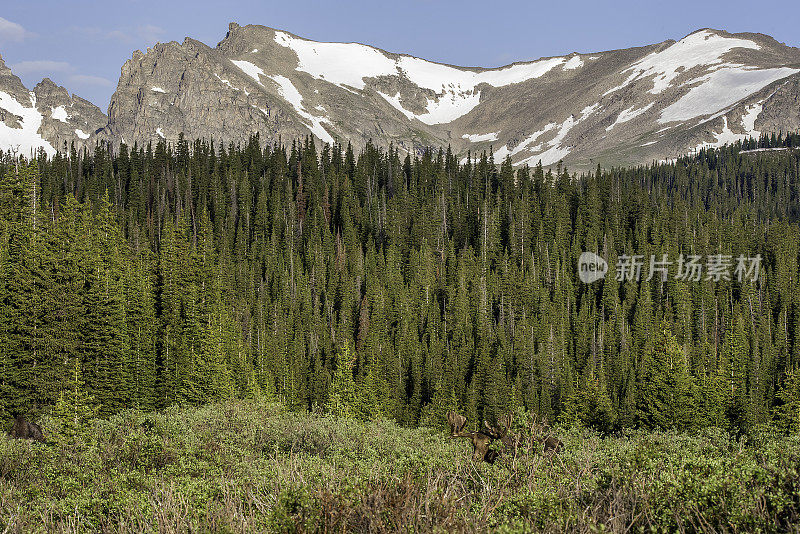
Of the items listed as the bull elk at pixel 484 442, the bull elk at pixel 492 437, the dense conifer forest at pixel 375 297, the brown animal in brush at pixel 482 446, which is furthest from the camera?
the dense conifer forest at pixel 375 297

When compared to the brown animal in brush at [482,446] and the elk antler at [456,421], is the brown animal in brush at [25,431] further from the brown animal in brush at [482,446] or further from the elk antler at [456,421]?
the elk antler at [456,421]

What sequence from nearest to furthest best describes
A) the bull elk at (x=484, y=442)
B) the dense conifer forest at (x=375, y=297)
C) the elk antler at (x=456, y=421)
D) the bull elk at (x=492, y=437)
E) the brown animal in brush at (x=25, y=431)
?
the elk antler at (x=456, y=421), the bull elk at (x=492, y=437), the bull elk at (x=484, y=442), the brown animal in brush at (x=25, y=431), the dense conifer forest at (x=375, y=297)

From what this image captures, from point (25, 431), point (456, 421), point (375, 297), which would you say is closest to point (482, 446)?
point (456, 421)

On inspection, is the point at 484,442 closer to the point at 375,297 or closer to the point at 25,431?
the point at 25,431

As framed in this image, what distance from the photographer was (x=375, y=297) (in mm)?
112625

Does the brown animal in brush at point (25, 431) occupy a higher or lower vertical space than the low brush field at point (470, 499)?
lower

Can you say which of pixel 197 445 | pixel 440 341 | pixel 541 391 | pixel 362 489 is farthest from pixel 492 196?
pixel 362 489

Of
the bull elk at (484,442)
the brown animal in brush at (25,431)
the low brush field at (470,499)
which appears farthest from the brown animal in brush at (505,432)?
the brown animal in brush at (25,431)

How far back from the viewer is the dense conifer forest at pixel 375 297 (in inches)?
2618

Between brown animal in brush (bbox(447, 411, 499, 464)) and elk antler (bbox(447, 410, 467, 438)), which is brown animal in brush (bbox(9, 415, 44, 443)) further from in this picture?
elk antler (bbox(447, 410, 467, 438))

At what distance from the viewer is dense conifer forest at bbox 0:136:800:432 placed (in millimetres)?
66500

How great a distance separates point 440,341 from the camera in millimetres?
104938

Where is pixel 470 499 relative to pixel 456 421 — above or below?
below

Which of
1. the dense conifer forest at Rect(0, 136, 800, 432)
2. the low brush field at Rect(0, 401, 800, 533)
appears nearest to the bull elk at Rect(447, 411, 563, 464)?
the low brush field at Rect(0, 401, 800, 533)
